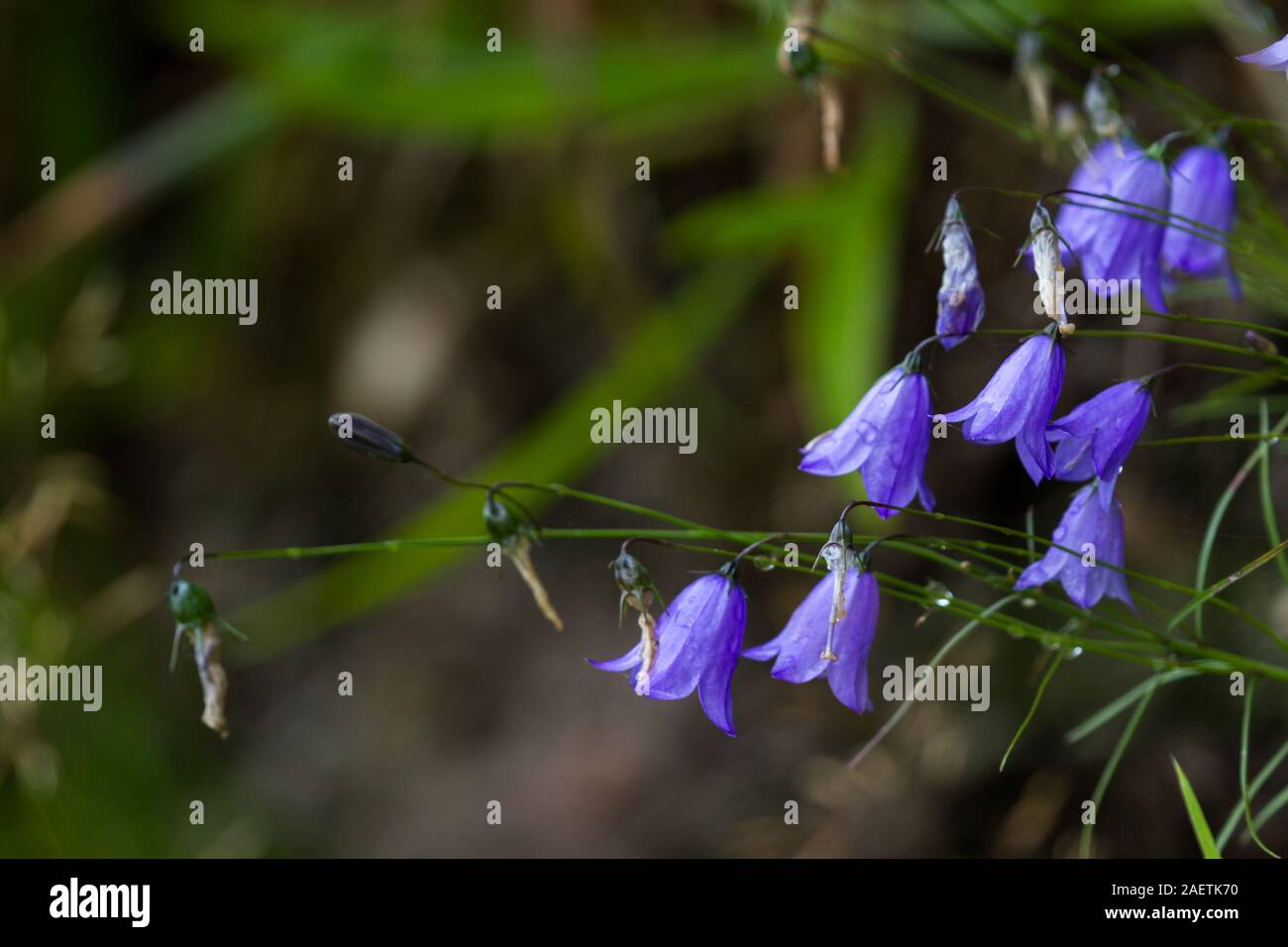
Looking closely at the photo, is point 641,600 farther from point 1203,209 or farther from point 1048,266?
point 1203,209

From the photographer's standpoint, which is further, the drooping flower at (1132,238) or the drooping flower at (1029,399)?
the drooping flower at (1132,238)

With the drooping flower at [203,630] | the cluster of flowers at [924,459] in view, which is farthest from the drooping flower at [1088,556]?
the drooping flower at [203,630]

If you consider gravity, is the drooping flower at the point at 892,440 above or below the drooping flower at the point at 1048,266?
below

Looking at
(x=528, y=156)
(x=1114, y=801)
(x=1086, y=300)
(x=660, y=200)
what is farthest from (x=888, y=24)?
(x=1114, y=801)

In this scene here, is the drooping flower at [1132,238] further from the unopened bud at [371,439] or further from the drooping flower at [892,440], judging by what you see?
the unopened bud at [371,439]

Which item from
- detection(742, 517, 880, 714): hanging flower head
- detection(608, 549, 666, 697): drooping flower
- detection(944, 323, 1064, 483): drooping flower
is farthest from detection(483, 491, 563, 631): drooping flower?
detection(944, 323, 1064, 483): drooping flower

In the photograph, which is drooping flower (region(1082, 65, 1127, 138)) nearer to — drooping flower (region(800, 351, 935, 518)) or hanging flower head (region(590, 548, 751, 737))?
drooping flower (region(800, 351, 935, 518))
